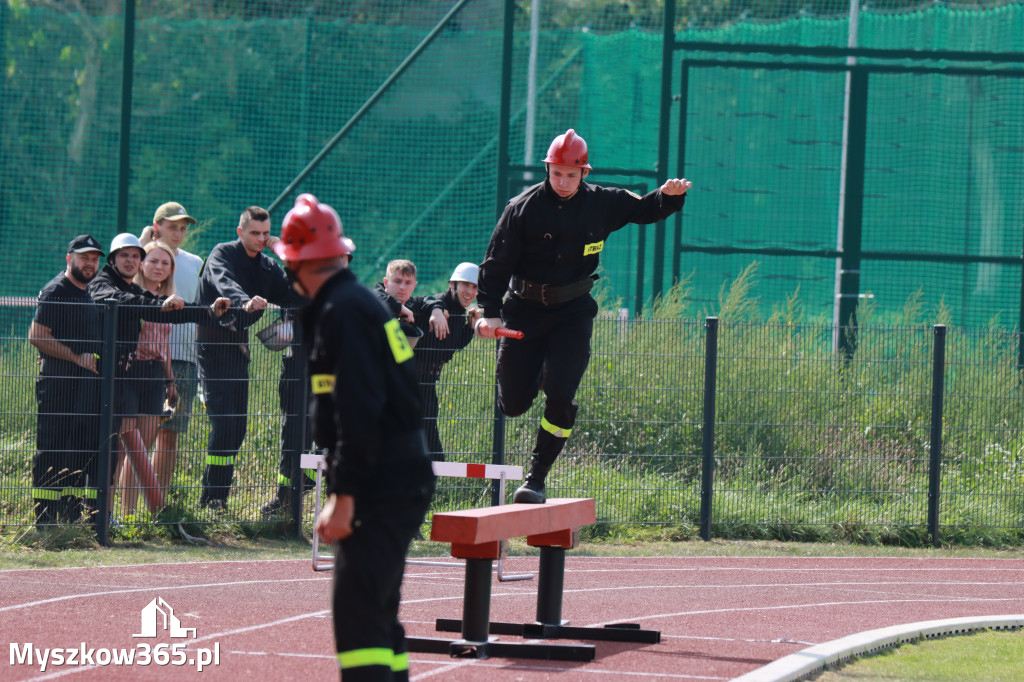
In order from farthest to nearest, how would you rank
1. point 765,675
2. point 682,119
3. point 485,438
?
point 682,119 < point 485,438 < point 765,675

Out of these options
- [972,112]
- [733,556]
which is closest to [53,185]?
[733,556]

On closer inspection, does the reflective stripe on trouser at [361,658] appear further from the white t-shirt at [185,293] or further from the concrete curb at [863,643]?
the white t-shirt at [185,293]

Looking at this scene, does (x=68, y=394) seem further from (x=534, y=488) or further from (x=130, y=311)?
(x=534, y=488)

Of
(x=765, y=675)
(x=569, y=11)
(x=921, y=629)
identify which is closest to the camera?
(x=765, y=675)

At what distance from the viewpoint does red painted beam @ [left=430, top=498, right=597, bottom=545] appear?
6.98 metres

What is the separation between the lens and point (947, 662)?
25.3 ft

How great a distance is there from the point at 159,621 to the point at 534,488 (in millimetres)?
2370

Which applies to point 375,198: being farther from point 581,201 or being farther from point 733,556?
point 581,201

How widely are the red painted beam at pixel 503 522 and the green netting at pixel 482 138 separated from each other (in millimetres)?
9907

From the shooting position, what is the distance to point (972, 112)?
18438mm

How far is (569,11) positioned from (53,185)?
41.7ft

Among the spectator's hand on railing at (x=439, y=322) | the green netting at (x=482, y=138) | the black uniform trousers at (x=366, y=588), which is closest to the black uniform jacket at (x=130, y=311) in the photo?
the spectator's hand on railing at (x=439, y=322)

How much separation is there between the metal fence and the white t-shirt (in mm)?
2783

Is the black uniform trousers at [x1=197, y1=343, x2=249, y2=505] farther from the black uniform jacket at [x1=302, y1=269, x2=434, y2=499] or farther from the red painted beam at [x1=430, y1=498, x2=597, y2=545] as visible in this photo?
the black uniform jacket at [x1=302, y1=269, x2=434, y2=499]
